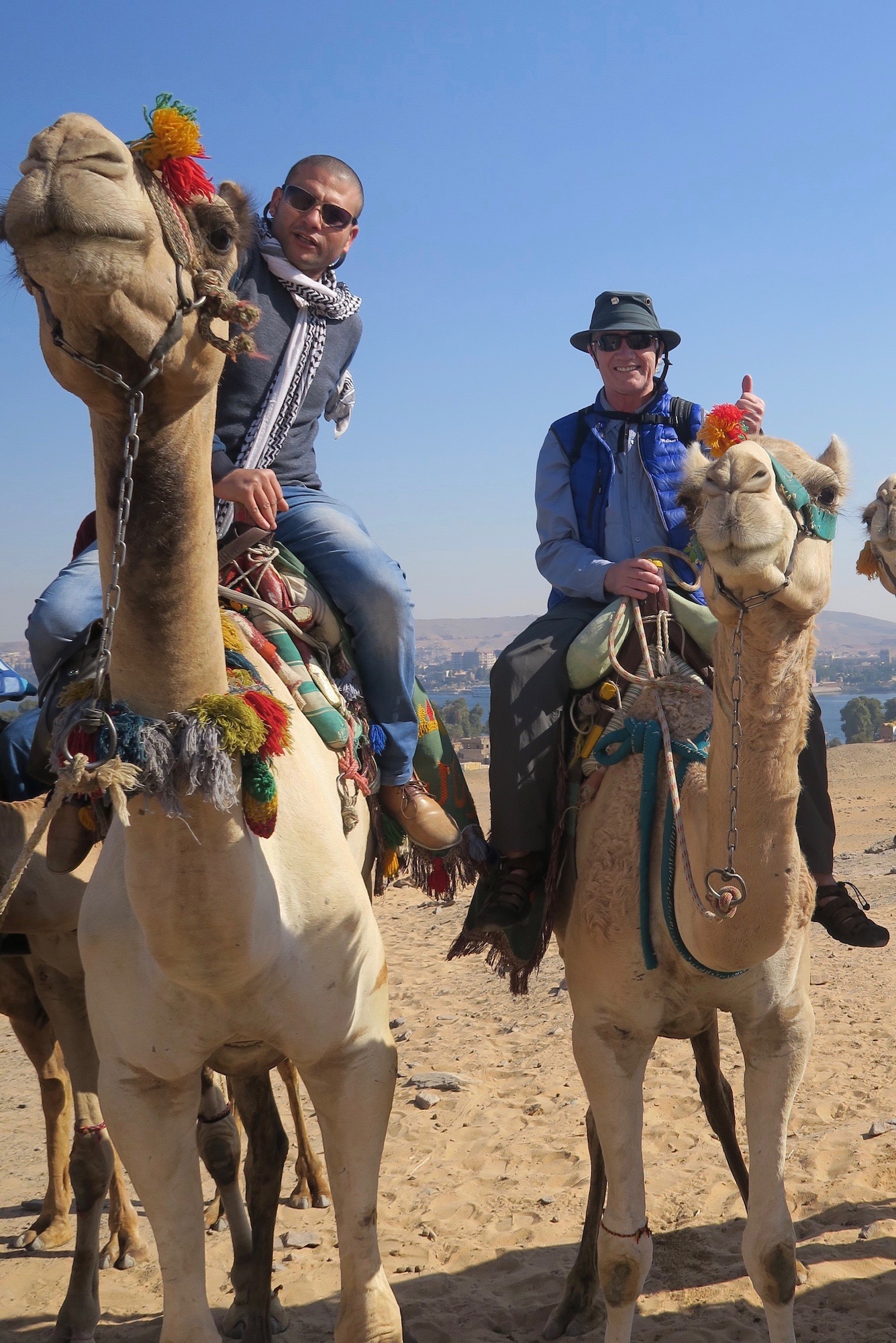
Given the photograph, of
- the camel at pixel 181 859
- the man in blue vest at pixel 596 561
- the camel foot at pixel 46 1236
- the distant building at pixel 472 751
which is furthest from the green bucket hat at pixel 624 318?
the distant building at pixel 472 751

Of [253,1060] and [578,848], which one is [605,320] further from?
[253,1060]

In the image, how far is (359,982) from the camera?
3.26m

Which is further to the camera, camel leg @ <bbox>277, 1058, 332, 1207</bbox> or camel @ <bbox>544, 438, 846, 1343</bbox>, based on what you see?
camel leg @ <bbox>277, 1058, 332, 1207</bbox>

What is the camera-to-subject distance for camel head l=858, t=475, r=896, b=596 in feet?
10.9

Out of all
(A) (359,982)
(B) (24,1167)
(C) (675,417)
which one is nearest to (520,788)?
(A) (359,982)

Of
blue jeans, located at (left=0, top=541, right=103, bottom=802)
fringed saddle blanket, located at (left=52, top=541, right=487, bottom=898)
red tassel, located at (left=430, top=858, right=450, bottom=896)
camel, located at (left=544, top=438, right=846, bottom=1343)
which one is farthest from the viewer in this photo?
red tassel, located at (left=430, top=858, right=450, bottom=896)

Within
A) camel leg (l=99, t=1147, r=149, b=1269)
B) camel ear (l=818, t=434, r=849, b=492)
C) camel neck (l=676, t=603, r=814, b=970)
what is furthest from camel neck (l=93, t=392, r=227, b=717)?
camel leg (l=99, t=1147, r=149, b=1269)

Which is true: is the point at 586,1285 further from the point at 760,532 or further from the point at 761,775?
the point at 760,532

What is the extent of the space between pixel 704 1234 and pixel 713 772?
277 cm

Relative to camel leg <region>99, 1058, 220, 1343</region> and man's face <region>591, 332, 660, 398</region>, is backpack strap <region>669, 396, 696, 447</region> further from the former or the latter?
camel leg <region>99, 1058, 220, 1343</region>

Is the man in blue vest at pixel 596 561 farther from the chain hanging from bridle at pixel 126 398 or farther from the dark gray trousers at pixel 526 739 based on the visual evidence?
the chain hanging from bridle at pixel 126 398

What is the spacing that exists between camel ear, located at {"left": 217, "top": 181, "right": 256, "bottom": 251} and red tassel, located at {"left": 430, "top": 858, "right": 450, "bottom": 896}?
2.98 meters

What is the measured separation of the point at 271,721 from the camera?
2689mm

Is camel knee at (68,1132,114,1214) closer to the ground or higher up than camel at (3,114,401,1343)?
closer to the ground
